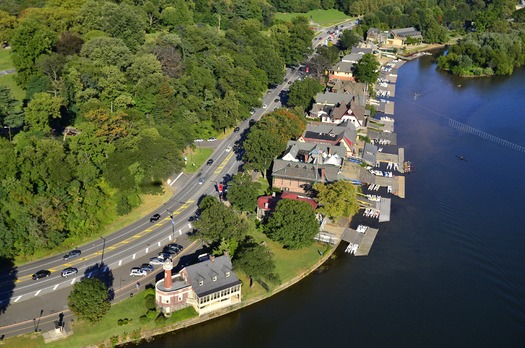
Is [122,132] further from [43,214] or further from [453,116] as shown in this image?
[453,116]

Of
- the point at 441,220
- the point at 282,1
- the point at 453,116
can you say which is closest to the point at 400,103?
the point at 453,116

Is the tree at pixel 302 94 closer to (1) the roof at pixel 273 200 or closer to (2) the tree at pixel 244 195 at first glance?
(1) the roof at pixel 273 200

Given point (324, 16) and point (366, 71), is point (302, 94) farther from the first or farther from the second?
point (324, 16)

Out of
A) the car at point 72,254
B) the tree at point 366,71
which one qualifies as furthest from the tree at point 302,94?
the car at point 72,254

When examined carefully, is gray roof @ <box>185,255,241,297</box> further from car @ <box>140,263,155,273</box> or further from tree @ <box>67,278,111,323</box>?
tree @ <box>67,278,111,323</box>

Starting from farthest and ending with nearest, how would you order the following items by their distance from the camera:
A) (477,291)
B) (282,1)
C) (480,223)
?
1. (282,1)
2. (480,223)
3. (477,291)

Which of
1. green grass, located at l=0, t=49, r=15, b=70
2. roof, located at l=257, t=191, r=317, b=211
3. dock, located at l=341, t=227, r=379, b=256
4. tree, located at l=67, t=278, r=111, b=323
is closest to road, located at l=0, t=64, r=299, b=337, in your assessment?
tree, located at l=67, t=278, r=111, b=323

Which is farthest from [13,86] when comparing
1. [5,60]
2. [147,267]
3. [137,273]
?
[137,273]

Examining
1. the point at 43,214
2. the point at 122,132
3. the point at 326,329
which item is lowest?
the point at 326,329
